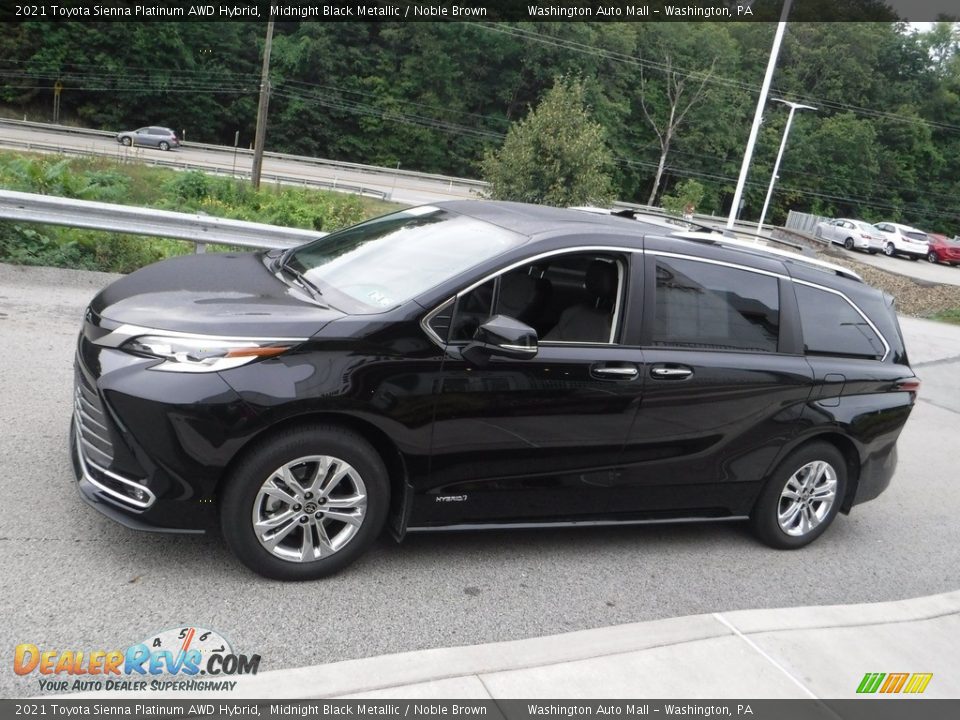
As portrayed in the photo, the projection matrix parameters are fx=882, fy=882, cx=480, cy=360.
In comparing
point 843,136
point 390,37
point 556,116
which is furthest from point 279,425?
point 843,136

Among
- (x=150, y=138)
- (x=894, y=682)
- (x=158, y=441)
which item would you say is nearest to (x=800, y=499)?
(x=894, y=682)

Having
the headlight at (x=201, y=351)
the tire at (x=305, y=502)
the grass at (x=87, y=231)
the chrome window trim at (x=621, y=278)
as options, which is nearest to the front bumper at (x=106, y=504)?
the tire at (x=305, y=502)

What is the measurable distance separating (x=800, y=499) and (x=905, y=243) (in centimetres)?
4272

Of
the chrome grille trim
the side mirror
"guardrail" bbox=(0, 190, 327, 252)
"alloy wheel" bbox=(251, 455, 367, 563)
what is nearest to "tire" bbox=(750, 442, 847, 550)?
the side mirror

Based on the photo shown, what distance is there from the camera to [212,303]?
4.13 m

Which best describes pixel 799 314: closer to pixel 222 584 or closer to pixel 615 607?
pixel 615 607

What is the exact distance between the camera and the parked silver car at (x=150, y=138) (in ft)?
166

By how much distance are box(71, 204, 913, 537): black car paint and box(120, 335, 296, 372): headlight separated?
2.0 inches

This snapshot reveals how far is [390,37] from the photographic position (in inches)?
2635

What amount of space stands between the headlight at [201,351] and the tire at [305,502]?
0.38 m

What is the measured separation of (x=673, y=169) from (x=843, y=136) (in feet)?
51.1

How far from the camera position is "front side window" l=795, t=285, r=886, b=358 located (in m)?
5.36

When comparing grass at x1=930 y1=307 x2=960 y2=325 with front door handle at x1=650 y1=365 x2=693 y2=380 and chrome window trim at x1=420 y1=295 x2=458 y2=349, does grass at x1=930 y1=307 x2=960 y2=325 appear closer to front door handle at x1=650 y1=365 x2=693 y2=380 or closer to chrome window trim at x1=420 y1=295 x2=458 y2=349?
front door handle at x1=650 y1=365 x2=693 y2=380

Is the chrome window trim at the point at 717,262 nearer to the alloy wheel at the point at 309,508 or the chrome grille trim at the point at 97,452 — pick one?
the alloy wheel at the point at 309,508
